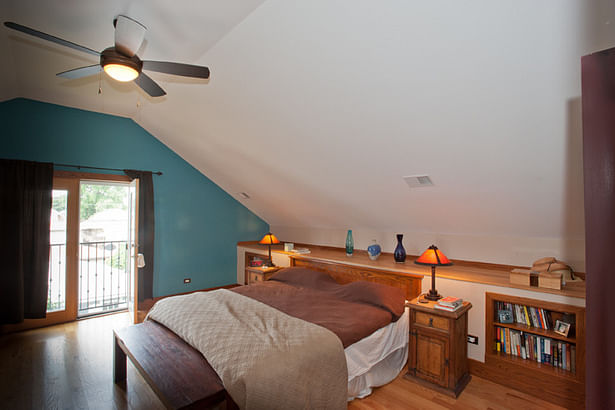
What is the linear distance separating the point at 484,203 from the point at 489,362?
1360mm

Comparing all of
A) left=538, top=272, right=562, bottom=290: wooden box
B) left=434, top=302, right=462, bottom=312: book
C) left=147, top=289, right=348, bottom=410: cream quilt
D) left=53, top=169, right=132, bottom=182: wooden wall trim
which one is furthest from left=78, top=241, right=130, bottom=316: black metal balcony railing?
left=538, top=272, right=562, bottom=290: wooden box

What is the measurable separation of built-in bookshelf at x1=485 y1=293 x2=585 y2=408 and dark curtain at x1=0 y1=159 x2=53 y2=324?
4.81 metres

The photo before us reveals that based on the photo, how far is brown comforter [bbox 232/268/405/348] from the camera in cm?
249

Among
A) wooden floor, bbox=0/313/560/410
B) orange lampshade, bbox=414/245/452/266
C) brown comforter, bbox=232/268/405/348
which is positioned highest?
orange lampshade, bbox=414/245/452/266

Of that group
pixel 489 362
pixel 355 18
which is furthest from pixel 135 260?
pixel 489 362

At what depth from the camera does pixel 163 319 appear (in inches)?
103

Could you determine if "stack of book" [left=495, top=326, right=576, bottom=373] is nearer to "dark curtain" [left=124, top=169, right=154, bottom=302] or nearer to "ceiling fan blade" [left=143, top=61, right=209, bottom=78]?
"ceiling fan blade" [left=143, top=61, right=209, bottom=78]

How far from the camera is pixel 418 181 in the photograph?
2.94 metres

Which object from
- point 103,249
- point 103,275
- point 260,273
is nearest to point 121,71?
point 260,273

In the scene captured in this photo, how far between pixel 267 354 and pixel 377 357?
1.07 meters

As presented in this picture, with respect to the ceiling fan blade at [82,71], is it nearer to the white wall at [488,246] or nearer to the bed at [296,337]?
the bed at [296,337]

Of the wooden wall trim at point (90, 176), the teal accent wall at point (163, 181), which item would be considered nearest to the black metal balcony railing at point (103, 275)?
the teal accent wall at point (163, 181)

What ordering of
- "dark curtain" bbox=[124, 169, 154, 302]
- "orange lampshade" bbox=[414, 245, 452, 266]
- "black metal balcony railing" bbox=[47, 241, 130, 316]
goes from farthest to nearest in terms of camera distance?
"black metal balcony railing" bbox=[47, 241, 130, 316] < "dark curtain" bbox=[124, 169, 154, 302] < "orange lampshade" bbox=[414, 245, 452, 266]

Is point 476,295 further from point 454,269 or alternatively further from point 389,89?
point 389,89
